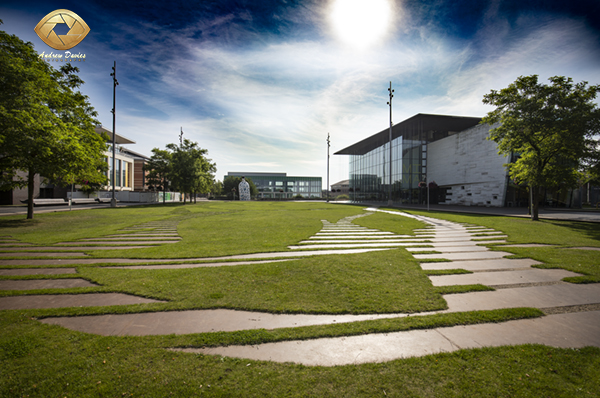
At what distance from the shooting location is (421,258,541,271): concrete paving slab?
292 inches

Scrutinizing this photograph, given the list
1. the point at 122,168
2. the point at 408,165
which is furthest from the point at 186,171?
the point at 408,165

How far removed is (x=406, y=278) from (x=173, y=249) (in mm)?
8382

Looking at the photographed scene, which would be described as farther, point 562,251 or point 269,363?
point 562,251

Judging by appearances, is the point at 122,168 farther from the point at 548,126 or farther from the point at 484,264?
the point at 548,126

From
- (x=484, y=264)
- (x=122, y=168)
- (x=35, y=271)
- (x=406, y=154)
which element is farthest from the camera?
(x=122, y=168)

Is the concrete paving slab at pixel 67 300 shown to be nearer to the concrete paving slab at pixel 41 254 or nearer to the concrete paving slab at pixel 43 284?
the concrete paving slab at pixel 43 284

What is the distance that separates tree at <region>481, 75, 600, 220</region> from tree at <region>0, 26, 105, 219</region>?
3098 centimetres

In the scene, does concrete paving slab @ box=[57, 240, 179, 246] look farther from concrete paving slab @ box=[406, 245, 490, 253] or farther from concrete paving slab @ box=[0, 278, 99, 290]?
concrete paving slab @ box=[406, 245, 490, 253]

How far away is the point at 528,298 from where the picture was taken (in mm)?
5266

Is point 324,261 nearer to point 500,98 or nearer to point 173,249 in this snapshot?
point 173,249

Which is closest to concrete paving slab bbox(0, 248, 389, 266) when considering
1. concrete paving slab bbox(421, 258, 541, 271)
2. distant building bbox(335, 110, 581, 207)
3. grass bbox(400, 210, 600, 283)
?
concrete paving slab bbox(421, 258, 541, 271)

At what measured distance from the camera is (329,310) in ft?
15.2

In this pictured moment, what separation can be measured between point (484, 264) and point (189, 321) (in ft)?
27.7

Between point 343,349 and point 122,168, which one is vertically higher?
point 122,168
